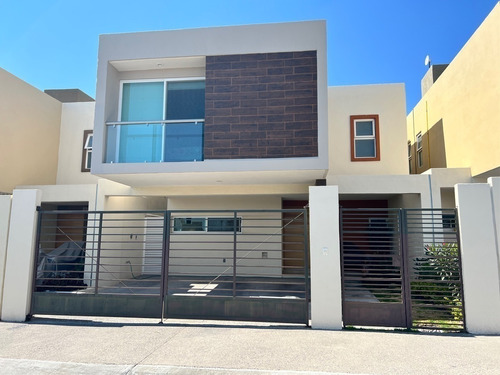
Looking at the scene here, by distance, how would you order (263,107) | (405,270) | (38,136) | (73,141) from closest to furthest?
(405,270)
(263,107)
(38,136)
(73,141)

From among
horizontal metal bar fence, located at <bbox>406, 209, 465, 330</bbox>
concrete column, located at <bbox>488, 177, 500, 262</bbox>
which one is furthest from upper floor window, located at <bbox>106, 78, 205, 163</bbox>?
concrete column, located at <bbox>488, 177, 500, 262</bbox>

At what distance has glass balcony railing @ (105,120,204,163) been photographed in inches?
362

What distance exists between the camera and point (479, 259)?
586 centimetres

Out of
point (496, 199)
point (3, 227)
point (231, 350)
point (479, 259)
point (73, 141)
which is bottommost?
point (231, 350)

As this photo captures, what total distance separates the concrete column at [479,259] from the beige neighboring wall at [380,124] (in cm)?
612

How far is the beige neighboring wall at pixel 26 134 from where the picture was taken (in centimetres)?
1219

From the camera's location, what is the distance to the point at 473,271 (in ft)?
19.1

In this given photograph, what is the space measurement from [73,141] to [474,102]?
14.5m

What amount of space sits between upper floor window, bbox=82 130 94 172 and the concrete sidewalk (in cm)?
882

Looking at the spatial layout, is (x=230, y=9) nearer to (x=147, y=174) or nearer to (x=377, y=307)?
(x=147, y=174)

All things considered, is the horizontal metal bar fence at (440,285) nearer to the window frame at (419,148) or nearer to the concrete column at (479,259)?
the concrete column at (479,259)

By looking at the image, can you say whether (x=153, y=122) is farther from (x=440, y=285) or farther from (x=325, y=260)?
(x=440, y=285)

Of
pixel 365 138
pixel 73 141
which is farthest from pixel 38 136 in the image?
pixel 365 138

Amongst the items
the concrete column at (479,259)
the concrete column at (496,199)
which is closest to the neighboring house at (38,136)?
the concrete column at (479,259)
